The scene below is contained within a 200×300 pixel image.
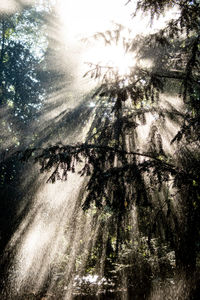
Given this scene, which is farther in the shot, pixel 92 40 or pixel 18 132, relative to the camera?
pixel 18 132

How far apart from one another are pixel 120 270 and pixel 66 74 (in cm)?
1531

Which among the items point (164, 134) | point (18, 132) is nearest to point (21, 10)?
point (18, 132)

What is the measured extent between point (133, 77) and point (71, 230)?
764 cm

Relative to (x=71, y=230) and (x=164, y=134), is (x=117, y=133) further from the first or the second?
(x=71, y=230)

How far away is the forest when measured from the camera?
2963 millimetres

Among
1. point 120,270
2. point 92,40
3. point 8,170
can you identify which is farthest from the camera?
point 8,170

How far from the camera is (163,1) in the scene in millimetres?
2869

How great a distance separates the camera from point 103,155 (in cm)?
340

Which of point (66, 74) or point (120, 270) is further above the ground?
point (66, 74)

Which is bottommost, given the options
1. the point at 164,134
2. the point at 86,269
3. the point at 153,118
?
the point at 86,269

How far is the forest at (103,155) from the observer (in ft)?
9.72

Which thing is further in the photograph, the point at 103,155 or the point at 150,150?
the point at 150,150

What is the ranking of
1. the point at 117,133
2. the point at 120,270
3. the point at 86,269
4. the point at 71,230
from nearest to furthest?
the point at 117,133
the point at 120,270
the point at 86,269
the point at 71,230

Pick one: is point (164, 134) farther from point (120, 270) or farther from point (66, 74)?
point (66, 74)
